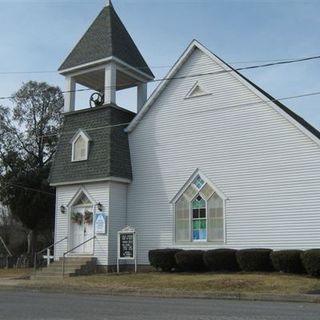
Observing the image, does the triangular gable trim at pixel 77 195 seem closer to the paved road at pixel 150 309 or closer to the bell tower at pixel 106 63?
the bell tower at pixel 106 63

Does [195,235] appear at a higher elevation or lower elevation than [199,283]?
higher

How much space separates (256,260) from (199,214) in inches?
166

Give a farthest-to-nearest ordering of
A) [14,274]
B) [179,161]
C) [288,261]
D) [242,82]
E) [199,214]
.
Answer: [14,274], [179,161], [199,214], [242,82], [288,261]

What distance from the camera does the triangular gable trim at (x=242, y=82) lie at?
23.1 m

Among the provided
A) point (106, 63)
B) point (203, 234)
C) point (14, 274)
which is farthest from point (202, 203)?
point (14, 274)

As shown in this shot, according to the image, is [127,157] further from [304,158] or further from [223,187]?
[304,158]

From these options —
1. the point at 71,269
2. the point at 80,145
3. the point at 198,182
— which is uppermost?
the point at 80,145

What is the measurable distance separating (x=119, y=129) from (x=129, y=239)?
578 centimetres

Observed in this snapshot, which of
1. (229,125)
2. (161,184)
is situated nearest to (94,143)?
(161,184)

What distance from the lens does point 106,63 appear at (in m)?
28.2

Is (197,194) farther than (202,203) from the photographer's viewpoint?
Yes

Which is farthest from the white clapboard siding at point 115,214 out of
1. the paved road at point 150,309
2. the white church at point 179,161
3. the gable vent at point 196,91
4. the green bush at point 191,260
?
the paved road at point 150,309

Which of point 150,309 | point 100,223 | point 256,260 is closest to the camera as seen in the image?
point 150,309

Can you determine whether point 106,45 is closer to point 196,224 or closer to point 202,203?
point 202,203
